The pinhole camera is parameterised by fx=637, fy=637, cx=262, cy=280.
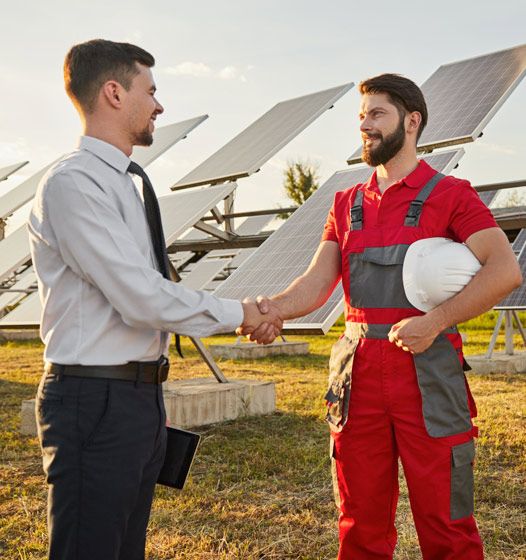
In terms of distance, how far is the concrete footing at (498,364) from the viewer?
33.4 ft

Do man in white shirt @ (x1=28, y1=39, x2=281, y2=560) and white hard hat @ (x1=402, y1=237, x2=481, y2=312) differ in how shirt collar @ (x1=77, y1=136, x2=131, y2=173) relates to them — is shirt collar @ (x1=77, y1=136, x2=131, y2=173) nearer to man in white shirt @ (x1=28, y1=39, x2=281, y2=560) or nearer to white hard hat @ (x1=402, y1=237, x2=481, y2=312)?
man in white shirt @ (x1=28, y1=39, x2=281, y2=560)

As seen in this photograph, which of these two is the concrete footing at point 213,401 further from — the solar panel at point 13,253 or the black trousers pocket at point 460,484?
the black trousers pocket at point 460,484

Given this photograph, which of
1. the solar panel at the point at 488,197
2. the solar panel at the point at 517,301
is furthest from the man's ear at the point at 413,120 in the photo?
the solar panel at the point at 488,197

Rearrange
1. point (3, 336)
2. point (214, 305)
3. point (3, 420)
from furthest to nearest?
1. point (3, 336)
2. point (3, 420)
3. point (214, 305)

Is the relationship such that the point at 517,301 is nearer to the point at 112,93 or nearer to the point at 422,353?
the point at 422,353

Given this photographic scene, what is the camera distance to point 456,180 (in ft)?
8.55

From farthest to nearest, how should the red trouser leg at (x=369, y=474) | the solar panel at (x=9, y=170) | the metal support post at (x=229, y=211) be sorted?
the solar panel at (x=9, y=170), the metal support post at (x=229, y=211), the red trouser leg at (x=369, y=474)

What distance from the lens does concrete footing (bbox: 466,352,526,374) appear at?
33.4 ft

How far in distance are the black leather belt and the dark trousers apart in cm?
2

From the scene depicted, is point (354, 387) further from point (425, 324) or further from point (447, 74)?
point (447, 74)

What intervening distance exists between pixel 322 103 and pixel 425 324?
853cm

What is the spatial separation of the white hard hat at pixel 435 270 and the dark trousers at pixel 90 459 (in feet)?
3.67

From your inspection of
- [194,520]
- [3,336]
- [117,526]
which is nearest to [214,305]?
[117,526]

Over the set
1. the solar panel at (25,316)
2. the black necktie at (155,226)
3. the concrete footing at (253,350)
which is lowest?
the concrete footing at (253,350)
